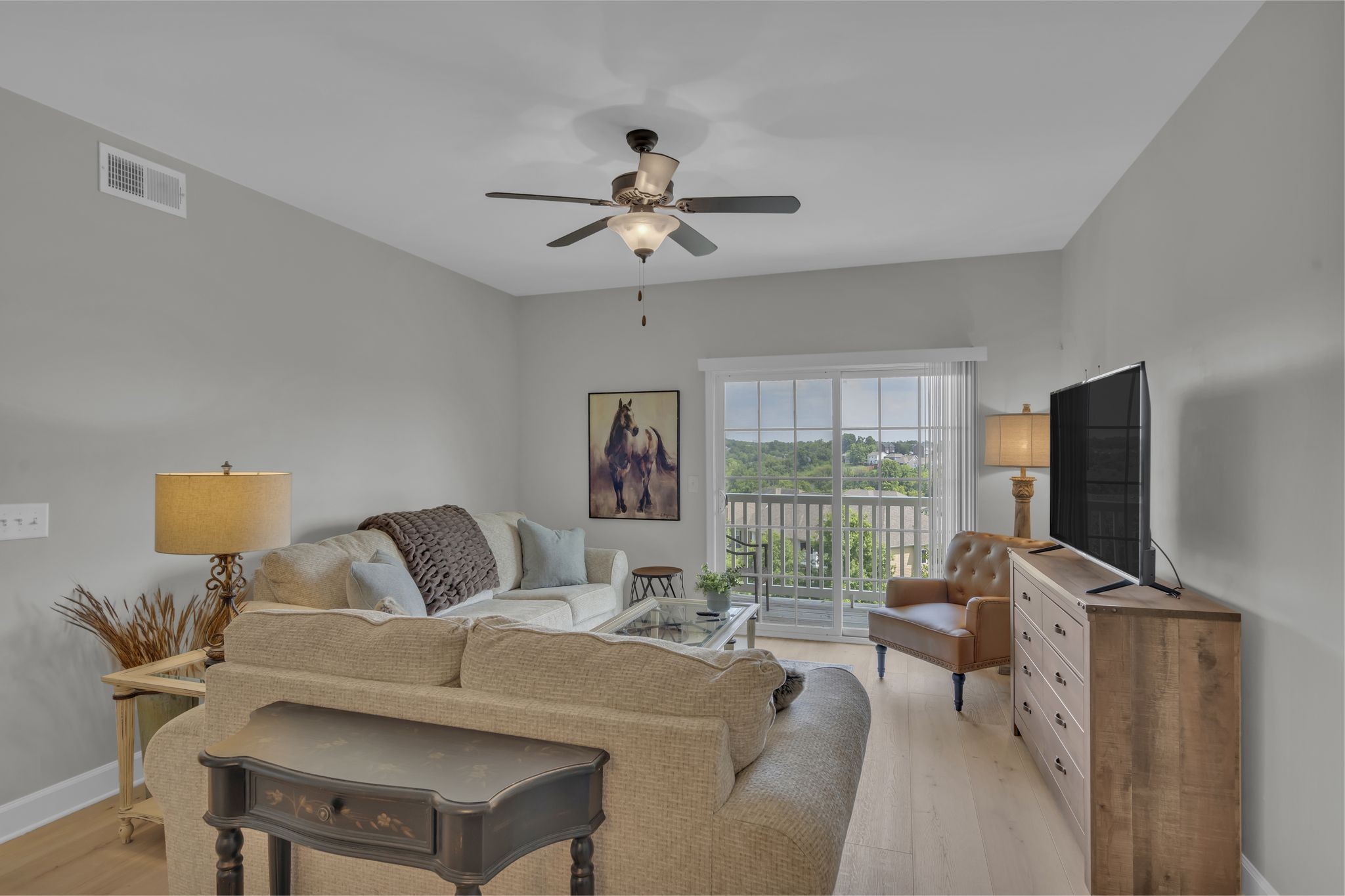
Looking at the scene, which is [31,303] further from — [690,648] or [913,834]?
[913,834]

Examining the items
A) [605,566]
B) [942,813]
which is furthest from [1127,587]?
[605,566]

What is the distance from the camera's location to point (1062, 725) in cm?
259

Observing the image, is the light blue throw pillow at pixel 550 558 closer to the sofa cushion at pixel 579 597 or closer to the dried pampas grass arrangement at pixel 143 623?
the sofa cushion at pixel 579 597

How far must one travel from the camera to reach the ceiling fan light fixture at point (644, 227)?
2.91 metres

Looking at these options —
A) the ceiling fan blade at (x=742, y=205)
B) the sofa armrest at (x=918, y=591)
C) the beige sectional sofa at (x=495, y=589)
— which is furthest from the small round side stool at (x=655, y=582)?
the ceiling fan blade at (x=742, y=205)

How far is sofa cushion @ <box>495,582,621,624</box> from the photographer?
4312 mm

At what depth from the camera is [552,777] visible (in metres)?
1.40

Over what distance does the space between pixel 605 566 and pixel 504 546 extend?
26.7 inches

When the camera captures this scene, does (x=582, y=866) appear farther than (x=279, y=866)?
No

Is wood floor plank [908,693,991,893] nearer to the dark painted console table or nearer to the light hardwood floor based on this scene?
the light hardwood floor

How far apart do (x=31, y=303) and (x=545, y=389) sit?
136 inches

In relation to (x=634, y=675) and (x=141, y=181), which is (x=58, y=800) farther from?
(x=634, y=675)

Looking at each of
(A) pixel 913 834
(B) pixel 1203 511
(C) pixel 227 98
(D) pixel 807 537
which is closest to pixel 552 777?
(A) pixel 913 834

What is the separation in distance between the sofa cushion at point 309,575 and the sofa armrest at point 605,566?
1.69 meters
